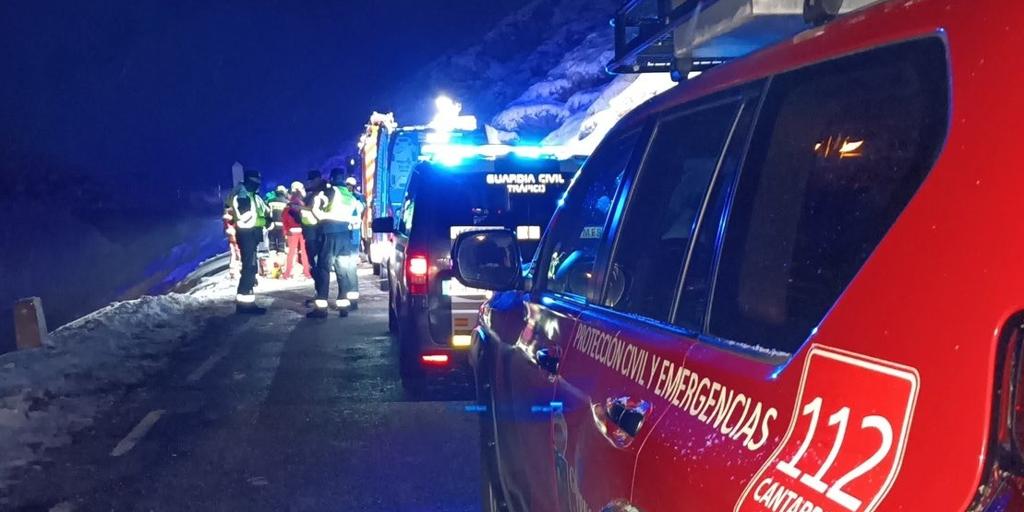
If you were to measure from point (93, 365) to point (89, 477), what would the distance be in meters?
3.60

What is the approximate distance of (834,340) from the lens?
54.1 inches

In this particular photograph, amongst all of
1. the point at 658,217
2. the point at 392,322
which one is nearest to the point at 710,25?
the point at 658,217

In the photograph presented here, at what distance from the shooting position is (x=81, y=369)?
852cm

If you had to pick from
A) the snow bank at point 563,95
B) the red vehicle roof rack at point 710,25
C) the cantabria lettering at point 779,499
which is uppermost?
the snow bank at point 563,95

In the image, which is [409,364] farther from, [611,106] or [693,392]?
[611,106]

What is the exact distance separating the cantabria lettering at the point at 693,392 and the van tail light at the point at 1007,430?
42 cm

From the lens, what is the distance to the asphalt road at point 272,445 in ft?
16.8

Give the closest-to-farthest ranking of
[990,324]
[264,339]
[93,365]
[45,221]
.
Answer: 1. [990,324]
2. [93,365]
3. [264,339]
4. [45,221]

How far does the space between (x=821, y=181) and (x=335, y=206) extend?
433 inches

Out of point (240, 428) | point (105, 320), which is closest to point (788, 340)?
point (240, 428)

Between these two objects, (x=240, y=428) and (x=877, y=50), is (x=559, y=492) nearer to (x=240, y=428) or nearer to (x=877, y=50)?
(x=877, y=50)

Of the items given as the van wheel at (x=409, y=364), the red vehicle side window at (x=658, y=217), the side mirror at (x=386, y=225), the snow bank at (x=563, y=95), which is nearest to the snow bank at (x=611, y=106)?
the snow bank at (x=563, y=95)

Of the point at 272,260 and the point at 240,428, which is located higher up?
the point at 272,260

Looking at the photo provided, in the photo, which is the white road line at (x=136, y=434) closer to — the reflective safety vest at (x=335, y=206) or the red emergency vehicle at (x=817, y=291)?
the red emergency vehicle at (x=817, y=291)
